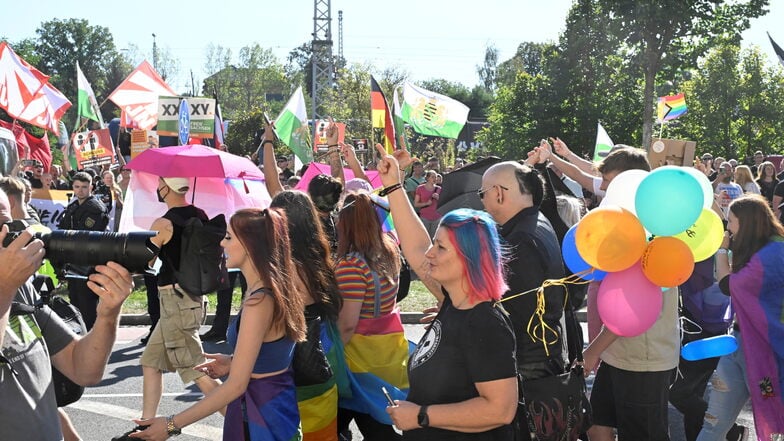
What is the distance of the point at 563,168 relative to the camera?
5.40m

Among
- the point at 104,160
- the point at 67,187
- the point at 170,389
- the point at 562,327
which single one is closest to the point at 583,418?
the point at 562,327

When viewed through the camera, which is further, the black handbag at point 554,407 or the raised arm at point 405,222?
the raised arm at point 405,222

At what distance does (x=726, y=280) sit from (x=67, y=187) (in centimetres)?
1433

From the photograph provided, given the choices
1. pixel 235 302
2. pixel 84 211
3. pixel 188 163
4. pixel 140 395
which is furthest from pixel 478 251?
pixel 235 302

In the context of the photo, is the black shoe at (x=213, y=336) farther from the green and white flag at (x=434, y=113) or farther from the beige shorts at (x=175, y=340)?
the green and white flag at (x=434, y=113)

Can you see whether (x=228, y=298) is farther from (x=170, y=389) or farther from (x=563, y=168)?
(x=563, y=168)

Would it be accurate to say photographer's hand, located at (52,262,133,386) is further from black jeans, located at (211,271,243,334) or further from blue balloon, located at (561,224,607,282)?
black jeans, located at (211,271,243,334)

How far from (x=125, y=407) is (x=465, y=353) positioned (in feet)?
14.4

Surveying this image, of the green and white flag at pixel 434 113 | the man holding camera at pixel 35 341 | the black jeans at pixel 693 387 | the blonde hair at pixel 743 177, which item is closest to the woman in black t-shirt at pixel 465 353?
the man holding camera at pixel 35 341

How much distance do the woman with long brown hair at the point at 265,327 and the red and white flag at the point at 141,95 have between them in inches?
494

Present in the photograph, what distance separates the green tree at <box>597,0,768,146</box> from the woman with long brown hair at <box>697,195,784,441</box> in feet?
105

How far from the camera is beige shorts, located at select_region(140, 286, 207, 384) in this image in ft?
19.2

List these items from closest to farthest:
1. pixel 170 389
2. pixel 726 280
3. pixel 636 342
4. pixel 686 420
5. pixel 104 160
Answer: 1. pixel 636 342
2. pixel 726 280
3. pixel 686 420
4. pixel 170 389
5. pixel 104 160

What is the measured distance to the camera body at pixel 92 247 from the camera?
7.56 feet
